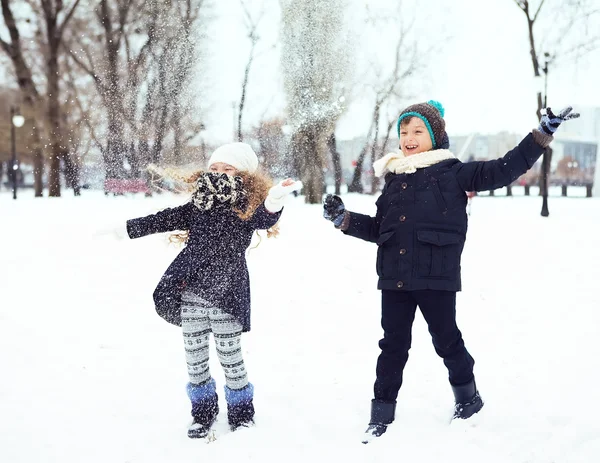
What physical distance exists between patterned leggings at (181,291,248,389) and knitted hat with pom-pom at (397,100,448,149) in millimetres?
1361

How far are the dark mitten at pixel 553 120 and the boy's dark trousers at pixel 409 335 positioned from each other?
2.88 feet

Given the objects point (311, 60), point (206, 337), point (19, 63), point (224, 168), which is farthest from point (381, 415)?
point (19, 63)

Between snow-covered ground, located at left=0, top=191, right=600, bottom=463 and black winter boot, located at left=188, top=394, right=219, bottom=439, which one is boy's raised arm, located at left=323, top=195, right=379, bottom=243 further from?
black winter boot, located at left=188, top=394, right=219, bottom=439

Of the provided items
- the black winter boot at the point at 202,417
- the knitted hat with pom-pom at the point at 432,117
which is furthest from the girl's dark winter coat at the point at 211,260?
the knitted hat with pom-pom at the point at 432,117

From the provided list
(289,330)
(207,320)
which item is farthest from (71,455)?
(289,330)

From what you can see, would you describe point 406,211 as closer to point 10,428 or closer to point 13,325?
point 10,428

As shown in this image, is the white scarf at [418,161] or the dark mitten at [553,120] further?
the white scarf at [418,161]

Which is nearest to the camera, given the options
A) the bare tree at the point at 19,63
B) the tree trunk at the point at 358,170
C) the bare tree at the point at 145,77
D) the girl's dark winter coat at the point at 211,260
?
the girl's dark winter coat at the point at 211,260

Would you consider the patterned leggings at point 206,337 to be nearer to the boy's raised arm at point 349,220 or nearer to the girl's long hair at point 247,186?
the girl's long hair at point 247,186

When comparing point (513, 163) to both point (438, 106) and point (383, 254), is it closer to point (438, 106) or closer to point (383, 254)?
point (438, 106)

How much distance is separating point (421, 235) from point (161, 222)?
1.31 meters

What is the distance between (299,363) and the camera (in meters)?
4.29

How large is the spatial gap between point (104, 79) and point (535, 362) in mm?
13491

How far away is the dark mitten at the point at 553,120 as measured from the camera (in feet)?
8.48
